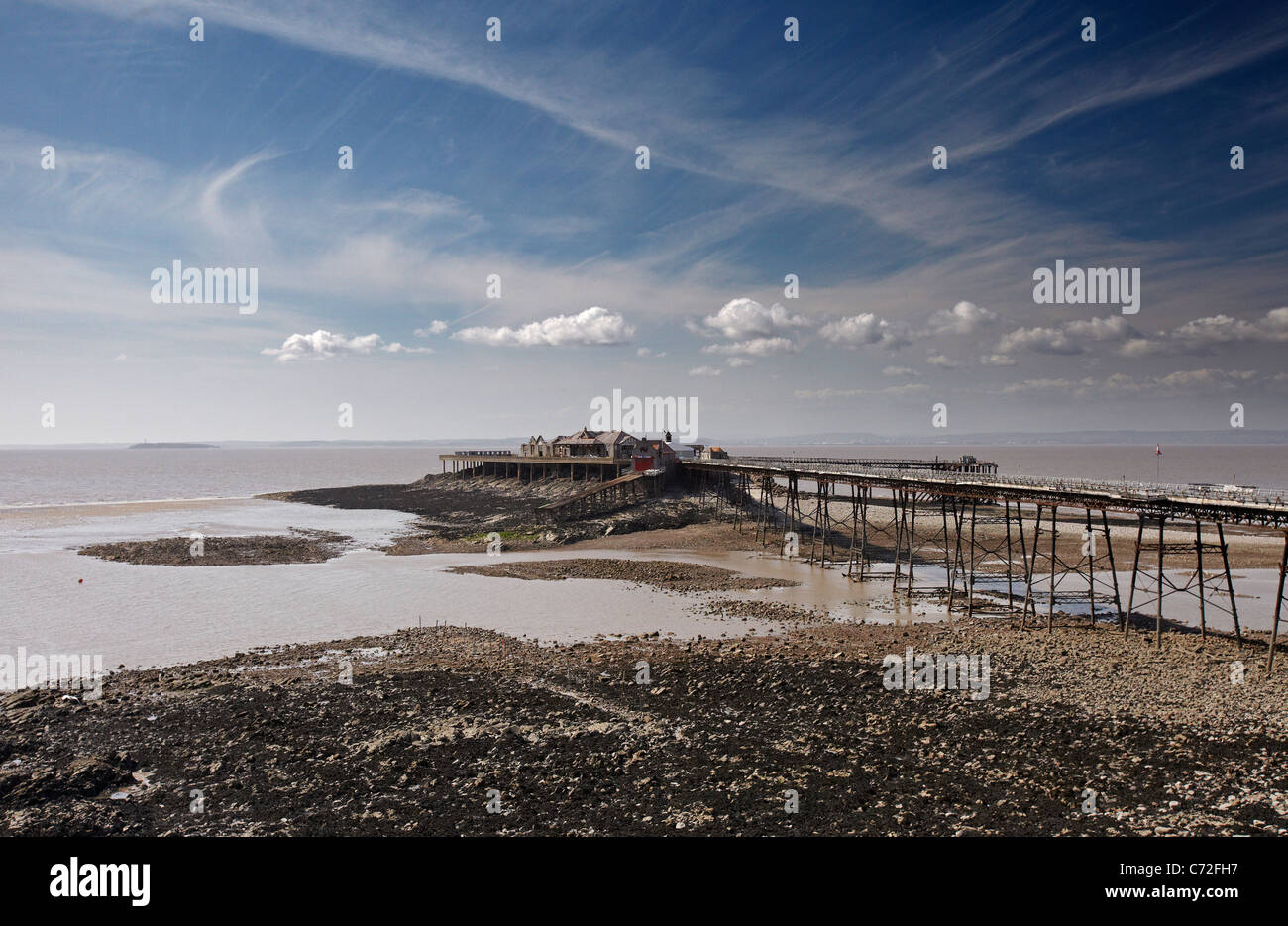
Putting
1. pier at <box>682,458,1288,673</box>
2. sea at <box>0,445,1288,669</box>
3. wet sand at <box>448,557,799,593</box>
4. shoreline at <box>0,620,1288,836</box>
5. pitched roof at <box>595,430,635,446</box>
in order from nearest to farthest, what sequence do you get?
shoreline at <box>0,620,1288,836</box>, pier at <box>682,458,1288,673</box>, sea at <box>0,445,1288,669</box>, wet sand at <box>448,557,799,593</box>, pitched roof at <box>595,430,635,446</box>

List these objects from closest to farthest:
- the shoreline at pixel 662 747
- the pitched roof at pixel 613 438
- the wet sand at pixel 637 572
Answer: the shoreline at pixel 662 747, the wet sand at pixel 637 572, the pitched roof at pixel 613 438

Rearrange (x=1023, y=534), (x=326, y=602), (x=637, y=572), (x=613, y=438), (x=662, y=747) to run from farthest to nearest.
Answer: (x=613, y=438)
(x=1023, y=534)
(x=637, y=572)
(x=326, y=602)
(x=662, y=747)

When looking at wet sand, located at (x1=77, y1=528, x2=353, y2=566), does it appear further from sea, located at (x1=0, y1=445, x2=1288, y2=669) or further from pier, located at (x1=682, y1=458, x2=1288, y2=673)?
pier, located at (x1=682, y1=458, x2=1288, y2=673)

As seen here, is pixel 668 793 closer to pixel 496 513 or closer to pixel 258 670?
pixel 258 670

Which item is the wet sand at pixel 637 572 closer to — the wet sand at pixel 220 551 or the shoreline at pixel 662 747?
the wet sand at pixel 220 551

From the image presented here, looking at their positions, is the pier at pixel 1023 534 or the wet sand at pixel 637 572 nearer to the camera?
the pier at pixel 1023 534

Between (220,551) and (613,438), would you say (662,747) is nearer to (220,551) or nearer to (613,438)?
(220,551)

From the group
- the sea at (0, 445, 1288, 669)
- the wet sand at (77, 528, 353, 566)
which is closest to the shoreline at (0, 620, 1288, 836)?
the sea at (0, 445, 1288, 669)

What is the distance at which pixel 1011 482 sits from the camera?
113 ft

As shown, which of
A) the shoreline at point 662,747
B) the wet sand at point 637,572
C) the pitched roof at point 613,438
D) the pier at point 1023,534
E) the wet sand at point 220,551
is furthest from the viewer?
the pitched roof at point 613,438

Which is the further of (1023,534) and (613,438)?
(613,438)

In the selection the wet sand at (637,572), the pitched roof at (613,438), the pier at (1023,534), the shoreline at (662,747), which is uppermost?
the pitched roof at (613,438)

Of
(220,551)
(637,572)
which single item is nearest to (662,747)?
(637,572)

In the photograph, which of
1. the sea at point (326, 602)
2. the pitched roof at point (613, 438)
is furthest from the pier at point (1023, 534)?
the pitched roof at point (613, 438)
